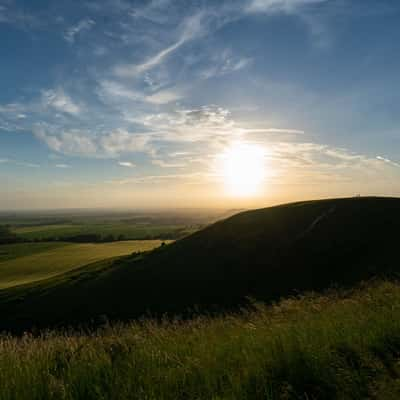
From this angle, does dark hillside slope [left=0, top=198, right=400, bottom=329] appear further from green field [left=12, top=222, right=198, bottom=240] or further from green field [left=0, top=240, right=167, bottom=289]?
green field [left=12, top=222, right=198, bottom=240]

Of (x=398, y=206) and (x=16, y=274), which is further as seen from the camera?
(x=16, y=274)

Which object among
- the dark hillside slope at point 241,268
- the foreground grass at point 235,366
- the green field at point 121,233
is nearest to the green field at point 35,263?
the dark hillside slope at point 241,268

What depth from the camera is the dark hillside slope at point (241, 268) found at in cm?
2683

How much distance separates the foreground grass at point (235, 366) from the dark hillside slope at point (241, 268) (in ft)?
66.7

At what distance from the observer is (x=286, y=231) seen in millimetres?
36656

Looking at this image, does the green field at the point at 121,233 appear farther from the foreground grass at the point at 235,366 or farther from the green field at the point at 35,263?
the foreground grass at the point at 235,366

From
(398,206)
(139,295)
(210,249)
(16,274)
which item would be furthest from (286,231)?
(16,274)

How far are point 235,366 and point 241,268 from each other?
28.2 meters

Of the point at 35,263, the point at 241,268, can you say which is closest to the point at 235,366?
the point at 241,268

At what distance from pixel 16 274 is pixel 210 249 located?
4596cm

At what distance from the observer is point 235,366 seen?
13.8 ft

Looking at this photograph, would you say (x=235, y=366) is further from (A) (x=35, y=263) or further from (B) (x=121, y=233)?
(B) (x=121, y=233)

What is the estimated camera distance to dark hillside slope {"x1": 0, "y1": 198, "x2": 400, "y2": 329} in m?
26.8

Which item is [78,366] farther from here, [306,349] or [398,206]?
[398,206]
